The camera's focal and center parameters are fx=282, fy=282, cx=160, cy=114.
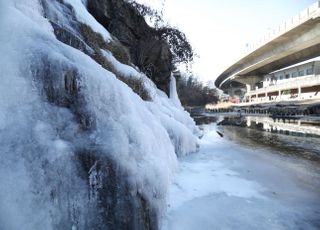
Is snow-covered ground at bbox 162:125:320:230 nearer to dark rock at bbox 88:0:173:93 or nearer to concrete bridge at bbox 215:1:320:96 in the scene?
dark rock at bbox 88:0:173:93

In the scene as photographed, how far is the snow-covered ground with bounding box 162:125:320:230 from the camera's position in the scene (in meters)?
3.72

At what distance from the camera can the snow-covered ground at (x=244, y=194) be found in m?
3.72

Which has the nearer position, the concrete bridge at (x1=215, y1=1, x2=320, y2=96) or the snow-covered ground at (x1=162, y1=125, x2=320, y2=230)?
the snow-covered ground at (x1=162, y1=125, x2=320, y2=230)

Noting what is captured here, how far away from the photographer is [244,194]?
15.6ft

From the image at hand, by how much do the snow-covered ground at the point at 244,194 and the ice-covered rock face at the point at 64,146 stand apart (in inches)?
24.6

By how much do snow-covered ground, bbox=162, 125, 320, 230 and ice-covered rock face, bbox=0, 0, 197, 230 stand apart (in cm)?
62

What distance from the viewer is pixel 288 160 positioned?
298 inches

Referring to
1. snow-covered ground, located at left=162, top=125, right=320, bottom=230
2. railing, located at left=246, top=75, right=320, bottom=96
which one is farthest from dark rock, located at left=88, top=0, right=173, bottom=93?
railing, located at left=246, top=75, right=320, bottom=96

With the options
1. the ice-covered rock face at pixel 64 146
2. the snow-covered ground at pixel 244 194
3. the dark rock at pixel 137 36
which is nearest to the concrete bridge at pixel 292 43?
the dark rock at pixel 137 36

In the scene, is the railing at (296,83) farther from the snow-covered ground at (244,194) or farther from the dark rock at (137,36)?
the snow-covered ground at (244,194)

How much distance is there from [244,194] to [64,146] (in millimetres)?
3209

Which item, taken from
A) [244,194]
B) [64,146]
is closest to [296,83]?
[244,194]

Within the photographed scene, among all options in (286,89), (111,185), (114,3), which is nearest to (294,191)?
(111,185)

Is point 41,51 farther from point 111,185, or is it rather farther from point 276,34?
point 276,34
